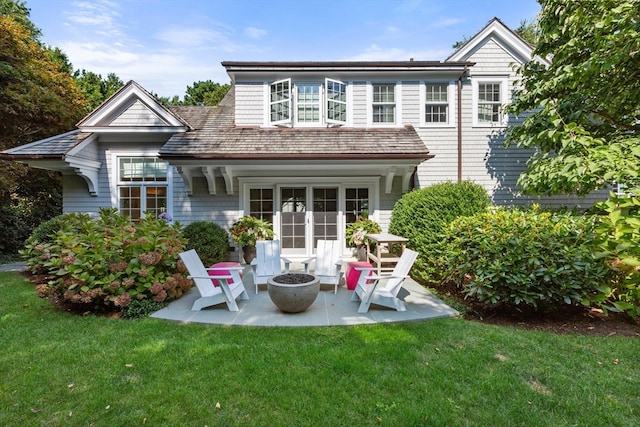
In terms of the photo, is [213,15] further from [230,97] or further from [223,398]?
[223,398]

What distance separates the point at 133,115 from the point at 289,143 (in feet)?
15.3

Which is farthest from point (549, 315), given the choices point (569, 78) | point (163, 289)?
point (163, 289)

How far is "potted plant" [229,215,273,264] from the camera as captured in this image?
8.41 meters

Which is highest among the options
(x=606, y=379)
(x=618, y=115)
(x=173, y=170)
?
(x=618, y=115)

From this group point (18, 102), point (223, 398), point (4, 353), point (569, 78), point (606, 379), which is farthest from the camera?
point (18, 102)

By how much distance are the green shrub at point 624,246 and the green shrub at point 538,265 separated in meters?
0.14

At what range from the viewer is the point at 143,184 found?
9.25 m

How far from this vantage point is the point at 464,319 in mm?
4574

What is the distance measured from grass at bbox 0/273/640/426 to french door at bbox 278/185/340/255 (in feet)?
16.9

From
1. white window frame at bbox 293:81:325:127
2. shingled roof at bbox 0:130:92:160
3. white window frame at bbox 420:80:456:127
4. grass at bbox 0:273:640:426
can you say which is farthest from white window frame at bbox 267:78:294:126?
grass at bbox 0:273:640:426

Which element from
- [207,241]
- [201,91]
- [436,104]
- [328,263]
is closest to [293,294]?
[328,263]

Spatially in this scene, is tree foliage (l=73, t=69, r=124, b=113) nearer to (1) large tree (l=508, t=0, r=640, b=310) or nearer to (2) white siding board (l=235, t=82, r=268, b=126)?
(2) white siding board (l=235, t=82, r=268, b=126)

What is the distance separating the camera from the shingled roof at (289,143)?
7906mm

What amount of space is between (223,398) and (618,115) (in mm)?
9127
